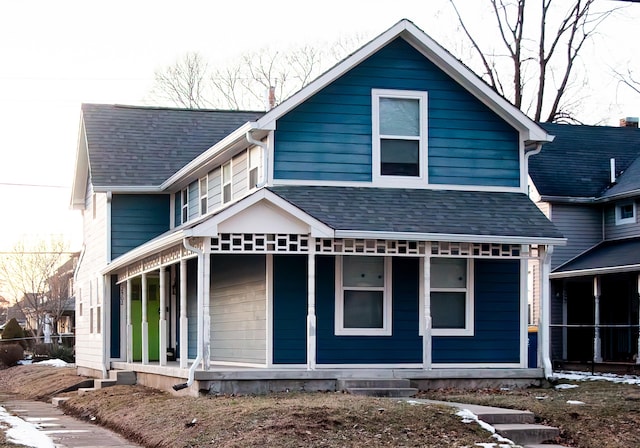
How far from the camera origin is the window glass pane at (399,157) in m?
20.5

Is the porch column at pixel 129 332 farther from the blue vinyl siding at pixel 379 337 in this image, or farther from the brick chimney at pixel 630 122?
the brick chimney at pixel 630 122

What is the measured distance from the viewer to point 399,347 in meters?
20.0

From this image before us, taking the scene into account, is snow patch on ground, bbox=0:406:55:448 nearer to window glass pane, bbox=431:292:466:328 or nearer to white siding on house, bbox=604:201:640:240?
window glass pane, bbox=431:292:466:328

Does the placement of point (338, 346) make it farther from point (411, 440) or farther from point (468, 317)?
point (411, 440)

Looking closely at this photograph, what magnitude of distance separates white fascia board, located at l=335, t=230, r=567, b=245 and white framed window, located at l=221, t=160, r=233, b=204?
17.2 feet

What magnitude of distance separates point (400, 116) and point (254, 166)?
3.08 m

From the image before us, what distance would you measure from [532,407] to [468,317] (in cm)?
536

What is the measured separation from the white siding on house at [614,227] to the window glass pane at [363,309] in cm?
1293

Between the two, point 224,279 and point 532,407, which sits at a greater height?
point 224,279

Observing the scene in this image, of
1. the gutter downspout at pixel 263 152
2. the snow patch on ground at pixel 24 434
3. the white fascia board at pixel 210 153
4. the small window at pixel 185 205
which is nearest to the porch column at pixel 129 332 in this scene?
the small window at pixel 185 205

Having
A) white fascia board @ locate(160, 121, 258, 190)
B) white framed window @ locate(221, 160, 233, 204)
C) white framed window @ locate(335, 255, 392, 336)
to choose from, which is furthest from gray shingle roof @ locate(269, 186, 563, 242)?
white framed window @ locate(221, 160, 233, 204)

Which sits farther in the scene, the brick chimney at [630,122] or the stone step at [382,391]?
the brick chimney at [630,122]

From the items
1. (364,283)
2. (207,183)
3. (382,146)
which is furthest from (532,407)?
(207,183)

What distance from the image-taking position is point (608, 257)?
95.3 ft
